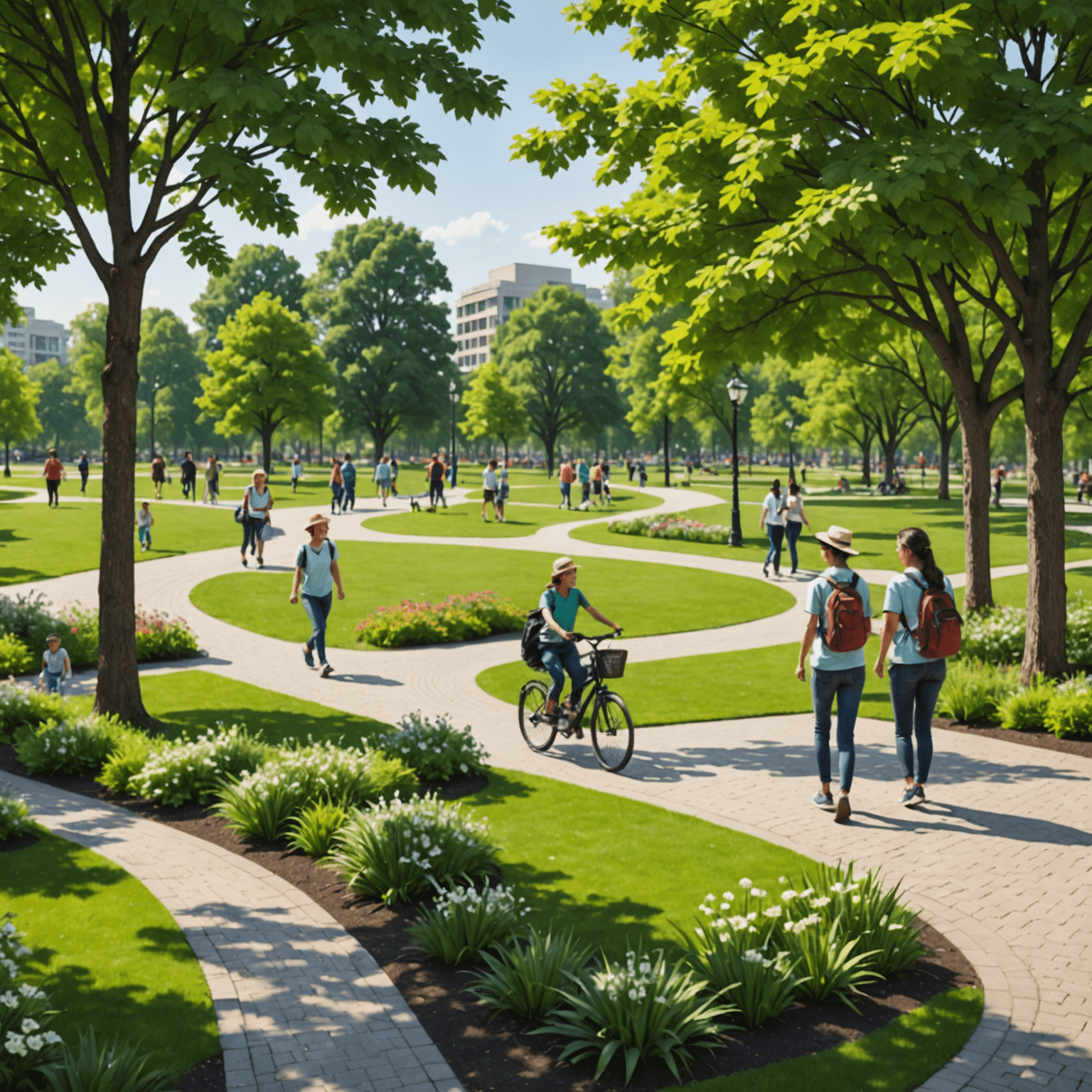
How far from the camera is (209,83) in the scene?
→ 763 cm

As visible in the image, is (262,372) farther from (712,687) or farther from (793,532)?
(712,687)

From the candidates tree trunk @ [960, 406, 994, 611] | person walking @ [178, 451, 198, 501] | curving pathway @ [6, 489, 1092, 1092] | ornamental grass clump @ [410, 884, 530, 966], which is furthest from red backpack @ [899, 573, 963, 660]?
person walking @ [178, 451, 198, 501]

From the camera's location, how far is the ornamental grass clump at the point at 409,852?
6.41m

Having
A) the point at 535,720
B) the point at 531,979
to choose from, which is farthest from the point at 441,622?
the point at 531,979

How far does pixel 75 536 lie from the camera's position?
26891 millimetres

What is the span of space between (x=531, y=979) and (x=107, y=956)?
7.79 feet

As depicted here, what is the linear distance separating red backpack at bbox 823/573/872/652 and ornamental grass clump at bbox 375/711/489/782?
3.26 meters

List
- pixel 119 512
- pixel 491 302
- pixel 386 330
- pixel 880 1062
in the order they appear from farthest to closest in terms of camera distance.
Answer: pixel 491 302 → pixel 386 330 → pixel 119 512 → pixel 880 1062

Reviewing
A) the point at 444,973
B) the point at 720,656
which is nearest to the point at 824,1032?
the point at 444,973

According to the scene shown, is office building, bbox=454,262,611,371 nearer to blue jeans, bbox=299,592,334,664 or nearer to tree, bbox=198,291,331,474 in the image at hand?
tree, bbox=198,291,331,474

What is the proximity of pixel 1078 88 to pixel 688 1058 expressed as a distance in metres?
9.43

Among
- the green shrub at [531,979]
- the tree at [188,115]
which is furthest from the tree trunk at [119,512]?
the green shrub at [531,979]

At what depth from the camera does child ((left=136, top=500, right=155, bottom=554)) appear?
24.1 metres

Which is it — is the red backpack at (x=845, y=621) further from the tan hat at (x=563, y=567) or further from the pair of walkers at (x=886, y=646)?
the tan hat at (x=563, y=567)
